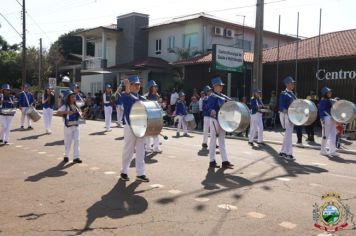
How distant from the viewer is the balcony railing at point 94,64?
41406 millimetres

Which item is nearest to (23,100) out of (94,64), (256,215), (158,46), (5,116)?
→ (5,116)

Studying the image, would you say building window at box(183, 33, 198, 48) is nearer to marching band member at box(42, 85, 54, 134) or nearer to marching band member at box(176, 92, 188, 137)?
marching band member at box(176, 92, 188, 137)

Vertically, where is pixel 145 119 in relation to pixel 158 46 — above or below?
below

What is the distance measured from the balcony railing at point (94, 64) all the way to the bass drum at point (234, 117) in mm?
32338

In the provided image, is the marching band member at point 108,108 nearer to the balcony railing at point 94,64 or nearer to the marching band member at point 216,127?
the marching band member at point 216,127

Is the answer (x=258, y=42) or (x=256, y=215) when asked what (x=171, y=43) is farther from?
(x=256, y=215)

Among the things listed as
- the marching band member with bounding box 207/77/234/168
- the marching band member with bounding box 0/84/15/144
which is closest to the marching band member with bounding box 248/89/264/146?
the marching band member with bounding box 207/77/234/168

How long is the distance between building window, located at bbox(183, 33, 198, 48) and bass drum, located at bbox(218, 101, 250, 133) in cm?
2474

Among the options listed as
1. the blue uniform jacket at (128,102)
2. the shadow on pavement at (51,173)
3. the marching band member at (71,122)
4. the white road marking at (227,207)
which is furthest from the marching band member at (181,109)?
the white road marking at (227,207)

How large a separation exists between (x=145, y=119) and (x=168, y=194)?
1.34 meters

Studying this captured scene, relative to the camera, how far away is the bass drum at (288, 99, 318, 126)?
37.9ft

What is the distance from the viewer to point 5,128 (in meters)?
14.4

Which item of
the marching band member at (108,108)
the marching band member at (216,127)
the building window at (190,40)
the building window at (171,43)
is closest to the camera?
the marching band member at (216,127)

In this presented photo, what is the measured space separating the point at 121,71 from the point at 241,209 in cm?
3269
